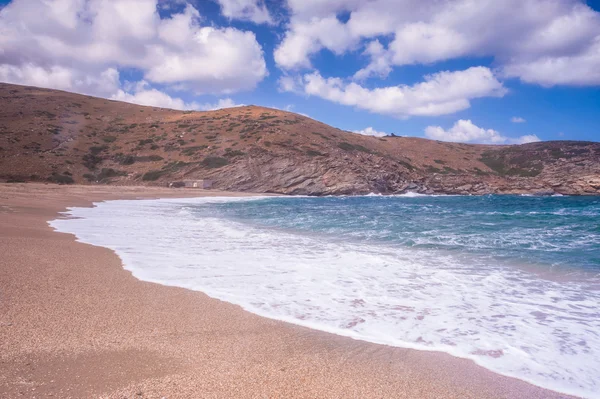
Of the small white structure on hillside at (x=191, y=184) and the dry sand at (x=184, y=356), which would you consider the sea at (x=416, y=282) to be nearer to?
the dry sand at (x=184, y=356)

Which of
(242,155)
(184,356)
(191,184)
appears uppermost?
(242,155)

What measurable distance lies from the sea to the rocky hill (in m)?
34.6

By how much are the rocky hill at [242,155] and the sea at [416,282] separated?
34.6 m

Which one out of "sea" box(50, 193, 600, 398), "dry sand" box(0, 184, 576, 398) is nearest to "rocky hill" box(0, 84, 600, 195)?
"sea" box(50, 193, 600, 398)

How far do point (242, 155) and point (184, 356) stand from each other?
4728cm

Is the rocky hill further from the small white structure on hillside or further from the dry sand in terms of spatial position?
the dry sand

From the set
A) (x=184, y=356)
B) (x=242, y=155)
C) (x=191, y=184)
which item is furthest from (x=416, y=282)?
(x=242, y=155)

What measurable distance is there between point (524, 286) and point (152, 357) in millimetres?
6423

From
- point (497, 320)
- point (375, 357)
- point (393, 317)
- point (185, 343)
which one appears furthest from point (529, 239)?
point (185, 343)

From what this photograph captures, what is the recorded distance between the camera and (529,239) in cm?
1266

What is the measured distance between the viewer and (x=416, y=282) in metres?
7.09

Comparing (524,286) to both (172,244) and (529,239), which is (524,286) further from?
(172,244)

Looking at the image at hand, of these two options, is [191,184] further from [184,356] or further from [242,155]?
[184,356]

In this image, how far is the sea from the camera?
4.30 m
